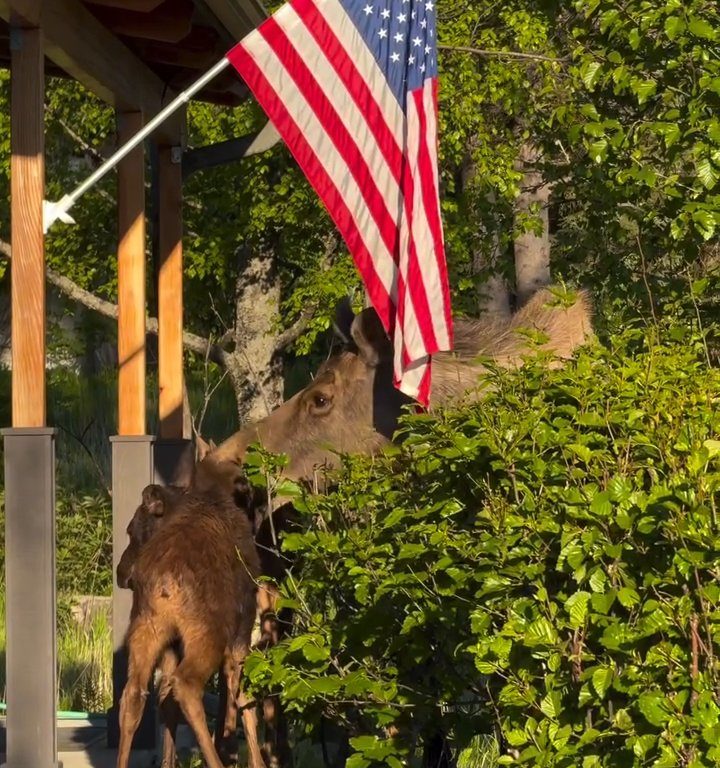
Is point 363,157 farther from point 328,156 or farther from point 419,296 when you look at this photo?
point 419,296

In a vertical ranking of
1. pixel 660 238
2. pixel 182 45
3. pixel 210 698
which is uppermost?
pixel 182 45

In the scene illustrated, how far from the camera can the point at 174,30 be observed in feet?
30.9

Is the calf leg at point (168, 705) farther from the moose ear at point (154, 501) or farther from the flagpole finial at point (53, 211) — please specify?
the flagpole finial at point (53, 211)

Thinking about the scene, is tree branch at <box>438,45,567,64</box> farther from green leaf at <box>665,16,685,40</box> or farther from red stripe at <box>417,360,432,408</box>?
green leaf at <box>665,16,685,40</box>

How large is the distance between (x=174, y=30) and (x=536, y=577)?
18.1 feet

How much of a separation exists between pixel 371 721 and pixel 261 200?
12534 mm

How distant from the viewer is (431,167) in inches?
329

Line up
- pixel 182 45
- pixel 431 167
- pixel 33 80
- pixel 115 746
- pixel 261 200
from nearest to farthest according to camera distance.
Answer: pixel 33 80, pixel 431 167, pixel 115 746, pixel 182 45, pixel 261 200

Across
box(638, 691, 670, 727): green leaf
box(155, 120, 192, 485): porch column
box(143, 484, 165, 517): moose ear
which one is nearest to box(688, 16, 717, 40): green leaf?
box(143, 484, 165, 517): moose ear

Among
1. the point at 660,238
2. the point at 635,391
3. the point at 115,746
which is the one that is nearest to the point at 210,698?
the point at 115,746

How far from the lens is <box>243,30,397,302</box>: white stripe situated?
26.8 ft

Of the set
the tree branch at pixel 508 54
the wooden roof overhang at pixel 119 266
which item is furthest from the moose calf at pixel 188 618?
the tree branch at pixel 508 54

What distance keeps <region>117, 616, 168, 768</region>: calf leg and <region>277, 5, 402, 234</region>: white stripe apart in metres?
2.52

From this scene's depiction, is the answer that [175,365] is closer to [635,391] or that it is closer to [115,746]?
[115,746]
